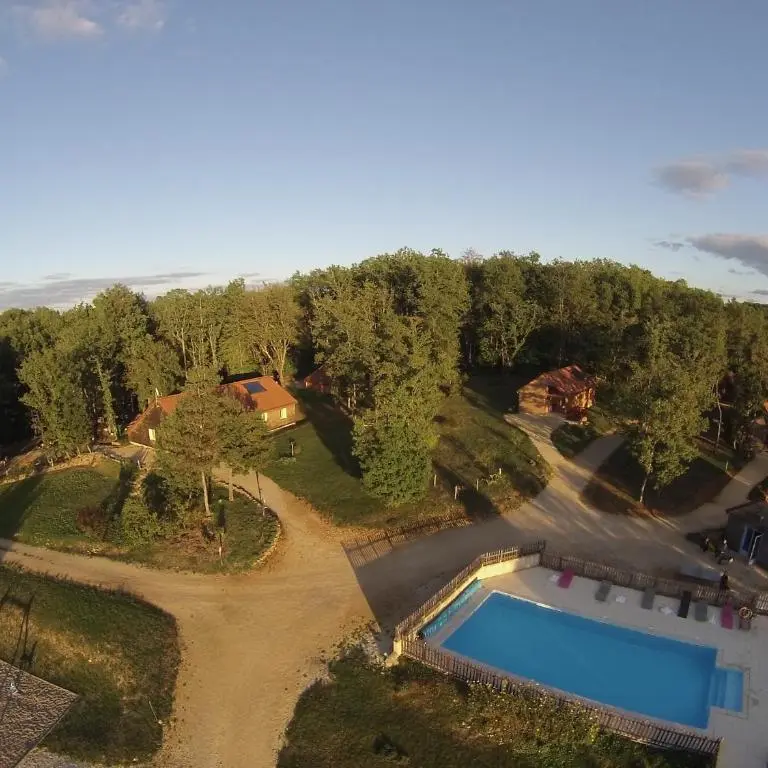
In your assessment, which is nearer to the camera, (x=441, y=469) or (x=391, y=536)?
(x=391, y=536)

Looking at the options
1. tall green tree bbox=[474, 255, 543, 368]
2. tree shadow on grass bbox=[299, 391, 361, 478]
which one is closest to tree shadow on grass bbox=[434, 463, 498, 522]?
tree shadow on grass bbox=[299, 391, 361, 478]

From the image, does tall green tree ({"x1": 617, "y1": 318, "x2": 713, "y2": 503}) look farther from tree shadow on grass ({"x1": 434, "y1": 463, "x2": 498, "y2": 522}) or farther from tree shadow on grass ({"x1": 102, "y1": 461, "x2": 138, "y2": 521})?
tree shadow on grass ({"x1": 102, "y1": 461, "x2": 138, "y2": 521})

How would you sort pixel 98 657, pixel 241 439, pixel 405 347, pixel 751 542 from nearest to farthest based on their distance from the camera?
pixel 98 657
pixel 751 542
pixel 241 439
pixel 405 347

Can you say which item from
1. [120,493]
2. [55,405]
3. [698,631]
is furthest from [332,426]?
[698,631]

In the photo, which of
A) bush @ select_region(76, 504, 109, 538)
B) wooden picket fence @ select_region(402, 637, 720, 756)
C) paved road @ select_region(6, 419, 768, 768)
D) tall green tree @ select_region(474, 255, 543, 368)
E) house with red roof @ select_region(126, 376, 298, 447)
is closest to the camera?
wooden picket fence @ select_region(402, 637, 720, 756)

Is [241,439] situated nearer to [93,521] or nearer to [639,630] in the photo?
[93,521]

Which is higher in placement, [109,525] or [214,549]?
[109,525]

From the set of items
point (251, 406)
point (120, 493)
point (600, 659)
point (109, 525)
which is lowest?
point (600, 659)
